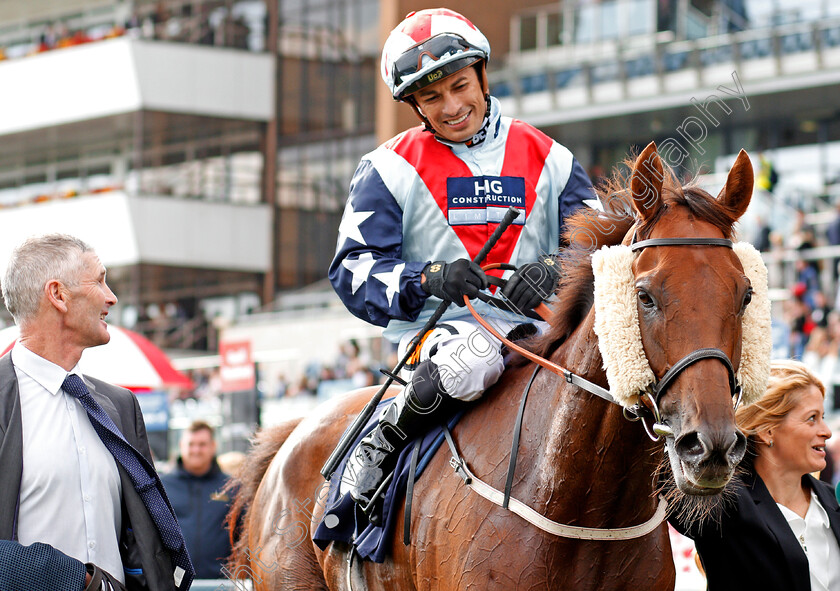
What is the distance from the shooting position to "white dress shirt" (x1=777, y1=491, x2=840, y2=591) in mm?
3248

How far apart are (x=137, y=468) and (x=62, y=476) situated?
25cm

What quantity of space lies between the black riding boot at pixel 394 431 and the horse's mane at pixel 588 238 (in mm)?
316

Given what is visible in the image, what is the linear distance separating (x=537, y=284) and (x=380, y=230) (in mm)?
598

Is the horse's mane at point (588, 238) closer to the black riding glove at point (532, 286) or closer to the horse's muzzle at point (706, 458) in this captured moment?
the black riding glove at point (532, 286)

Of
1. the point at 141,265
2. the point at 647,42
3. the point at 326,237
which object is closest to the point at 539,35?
the point at 647,42

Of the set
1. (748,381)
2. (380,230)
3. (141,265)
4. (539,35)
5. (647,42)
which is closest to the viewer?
(748,381)

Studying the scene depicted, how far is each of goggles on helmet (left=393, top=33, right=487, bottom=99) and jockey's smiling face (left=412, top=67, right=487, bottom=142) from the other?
0.11 feet

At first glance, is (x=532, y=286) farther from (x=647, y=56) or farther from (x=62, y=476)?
(x=647, y=56)

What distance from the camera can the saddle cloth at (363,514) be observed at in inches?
123

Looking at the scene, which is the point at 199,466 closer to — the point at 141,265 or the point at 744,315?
the point at 744,315

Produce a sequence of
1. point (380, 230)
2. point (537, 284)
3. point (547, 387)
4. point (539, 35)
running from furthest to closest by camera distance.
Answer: point (539, 35), point (380, 230), point (537, 284), point (547, 387)

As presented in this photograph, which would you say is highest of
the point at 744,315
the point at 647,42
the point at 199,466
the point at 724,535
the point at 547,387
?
the point at 647,42

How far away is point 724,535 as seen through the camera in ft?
10.2

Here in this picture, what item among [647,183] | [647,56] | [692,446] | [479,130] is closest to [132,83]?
[647,56]
